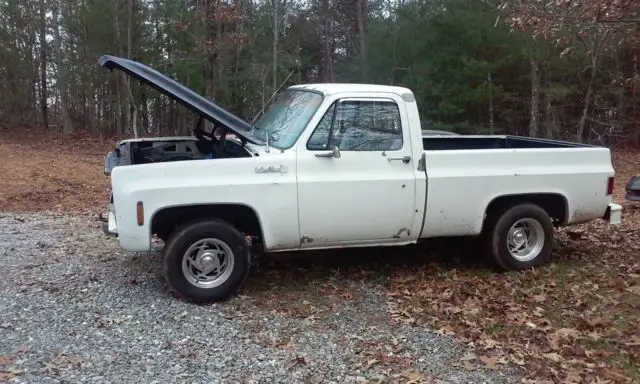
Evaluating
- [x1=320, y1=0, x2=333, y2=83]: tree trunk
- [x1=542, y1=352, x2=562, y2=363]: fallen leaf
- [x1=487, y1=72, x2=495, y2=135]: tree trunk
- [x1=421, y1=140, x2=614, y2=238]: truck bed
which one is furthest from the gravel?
[x1=320, y1=0, x2=333, y2=83]: tree trunk

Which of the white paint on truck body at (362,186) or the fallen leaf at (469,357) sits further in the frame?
the white paint on truck body at (362,186)

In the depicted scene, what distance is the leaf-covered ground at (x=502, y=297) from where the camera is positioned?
4.46 meters

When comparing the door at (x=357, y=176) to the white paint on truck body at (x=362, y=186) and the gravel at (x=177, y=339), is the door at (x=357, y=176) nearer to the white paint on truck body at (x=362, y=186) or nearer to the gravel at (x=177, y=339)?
the white paint on truck body at (x=362, y=186)

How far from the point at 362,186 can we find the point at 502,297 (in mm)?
1721

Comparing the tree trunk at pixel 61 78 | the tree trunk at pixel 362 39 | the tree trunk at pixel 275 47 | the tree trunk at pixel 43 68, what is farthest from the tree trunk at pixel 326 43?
the tree trunk at pixel 43 68

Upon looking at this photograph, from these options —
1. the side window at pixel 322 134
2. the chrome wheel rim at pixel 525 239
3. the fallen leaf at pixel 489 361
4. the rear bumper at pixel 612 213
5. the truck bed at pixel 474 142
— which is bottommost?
the fallen leaf at pixel 489 361

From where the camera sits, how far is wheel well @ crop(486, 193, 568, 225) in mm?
6367

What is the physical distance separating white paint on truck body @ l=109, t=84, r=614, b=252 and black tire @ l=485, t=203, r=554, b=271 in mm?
234

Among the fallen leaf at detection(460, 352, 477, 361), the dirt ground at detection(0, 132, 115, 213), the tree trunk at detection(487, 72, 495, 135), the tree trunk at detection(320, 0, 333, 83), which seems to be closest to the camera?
the fallen leaf at detection(460, 352, 477, 361)

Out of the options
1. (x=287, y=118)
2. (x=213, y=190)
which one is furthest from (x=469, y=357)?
(x=287, y=118)

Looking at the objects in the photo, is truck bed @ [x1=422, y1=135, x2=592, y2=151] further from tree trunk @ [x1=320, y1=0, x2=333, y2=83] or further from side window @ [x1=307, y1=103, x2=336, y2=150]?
tree trunk @ [x1=320, y1=0, x2=333, y2=83]

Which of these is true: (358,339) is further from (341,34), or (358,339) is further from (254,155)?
(341,34)

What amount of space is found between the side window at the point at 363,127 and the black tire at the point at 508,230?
1432 millimetres

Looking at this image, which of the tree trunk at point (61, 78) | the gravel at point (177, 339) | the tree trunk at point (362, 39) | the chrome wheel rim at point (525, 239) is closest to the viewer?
the gravel at point (177, 339)
